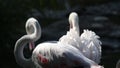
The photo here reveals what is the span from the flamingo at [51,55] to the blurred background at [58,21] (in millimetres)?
1127

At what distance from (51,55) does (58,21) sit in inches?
487

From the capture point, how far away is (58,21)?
21203mm

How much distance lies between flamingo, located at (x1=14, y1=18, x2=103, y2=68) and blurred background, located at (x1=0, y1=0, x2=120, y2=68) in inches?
44.4

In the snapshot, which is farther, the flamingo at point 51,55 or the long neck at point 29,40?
the long neck at point 29,40

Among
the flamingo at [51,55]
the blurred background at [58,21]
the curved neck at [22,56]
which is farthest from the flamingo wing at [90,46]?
the blurred background at [58,21]

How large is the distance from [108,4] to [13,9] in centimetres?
945

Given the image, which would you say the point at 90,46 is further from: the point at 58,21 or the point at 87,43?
the point at 58,21

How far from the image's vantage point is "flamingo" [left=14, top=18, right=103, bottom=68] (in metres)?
8.56

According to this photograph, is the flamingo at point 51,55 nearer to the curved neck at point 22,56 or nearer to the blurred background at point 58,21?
the curved neck at point 22,56

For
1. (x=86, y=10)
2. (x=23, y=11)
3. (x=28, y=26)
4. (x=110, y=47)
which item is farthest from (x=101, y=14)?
(x=28, y=26)

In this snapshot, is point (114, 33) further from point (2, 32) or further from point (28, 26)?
point (28, 26)

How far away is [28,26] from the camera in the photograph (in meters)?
9.50

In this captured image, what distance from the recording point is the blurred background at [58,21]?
51.0ft

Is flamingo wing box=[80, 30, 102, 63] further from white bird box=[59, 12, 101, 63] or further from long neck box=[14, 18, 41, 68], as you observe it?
long neck box=[14, 18, 41, 68]
